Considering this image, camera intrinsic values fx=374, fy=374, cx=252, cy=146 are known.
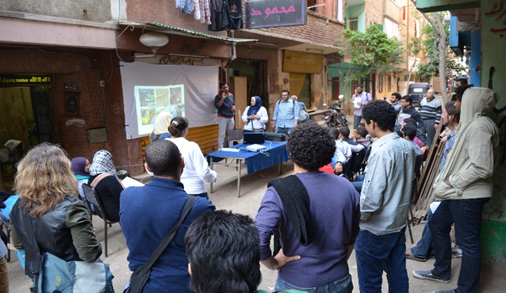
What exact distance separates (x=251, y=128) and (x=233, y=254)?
8481 mm

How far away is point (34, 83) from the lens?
7098 millimetres

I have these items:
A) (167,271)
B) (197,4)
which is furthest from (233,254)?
(197,4)

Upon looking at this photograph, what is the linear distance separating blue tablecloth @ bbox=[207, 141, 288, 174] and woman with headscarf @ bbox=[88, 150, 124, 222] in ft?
8.89

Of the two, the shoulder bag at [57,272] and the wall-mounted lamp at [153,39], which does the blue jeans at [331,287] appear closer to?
the shoulder bag at [57,272]

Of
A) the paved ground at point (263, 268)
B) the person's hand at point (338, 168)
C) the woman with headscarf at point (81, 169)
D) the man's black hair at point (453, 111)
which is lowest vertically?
the paved ground at point (263, 268)

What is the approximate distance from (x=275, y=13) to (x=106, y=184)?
567 centimetres

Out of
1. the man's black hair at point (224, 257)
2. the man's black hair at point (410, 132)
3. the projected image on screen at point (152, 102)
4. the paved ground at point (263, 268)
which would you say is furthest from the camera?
the projected image on screen at point (152, 102)

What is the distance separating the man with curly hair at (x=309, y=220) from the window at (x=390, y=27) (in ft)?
83.4

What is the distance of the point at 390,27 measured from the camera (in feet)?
86.3

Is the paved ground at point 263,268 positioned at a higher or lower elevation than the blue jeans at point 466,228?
lower

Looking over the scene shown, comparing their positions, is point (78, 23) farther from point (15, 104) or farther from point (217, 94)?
point (217, 94)

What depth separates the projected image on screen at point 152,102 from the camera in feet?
26.5

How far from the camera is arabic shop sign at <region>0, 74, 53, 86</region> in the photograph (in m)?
6.64

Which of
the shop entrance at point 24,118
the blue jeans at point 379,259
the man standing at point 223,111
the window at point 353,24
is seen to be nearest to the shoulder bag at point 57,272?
the blue jeans at point 379,259
